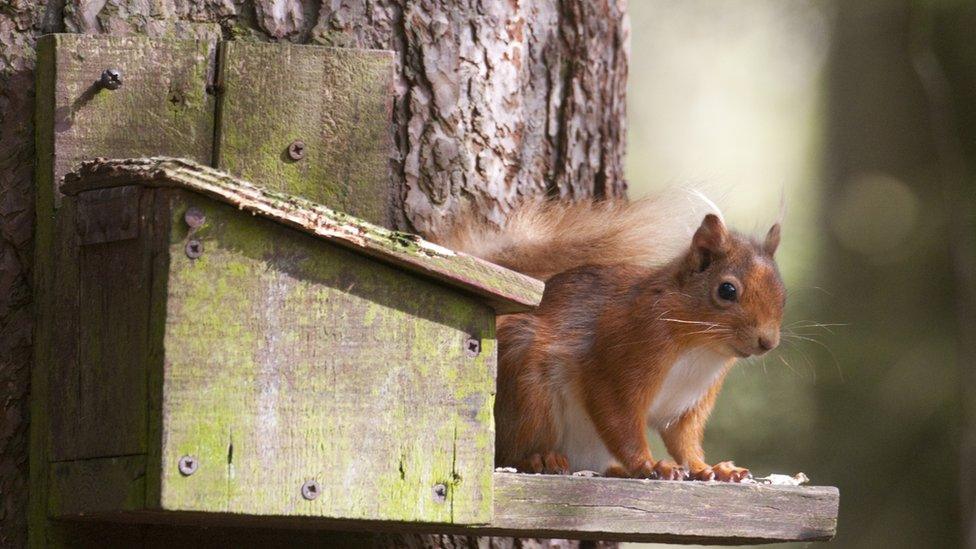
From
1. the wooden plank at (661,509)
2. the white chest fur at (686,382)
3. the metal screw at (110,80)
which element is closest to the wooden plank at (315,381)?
the wooden plank at (661,509)

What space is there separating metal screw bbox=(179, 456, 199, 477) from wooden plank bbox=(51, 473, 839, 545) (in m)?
0.19

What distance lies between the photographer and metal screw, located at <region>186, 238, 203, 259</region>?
193 cm

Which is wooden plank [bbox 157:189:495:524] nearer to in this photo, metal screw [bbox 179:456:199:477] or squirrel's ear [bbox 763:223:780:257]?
metal screw [bbox 179:456:199:477]

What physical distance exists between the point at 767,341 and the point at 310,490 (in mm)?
1225

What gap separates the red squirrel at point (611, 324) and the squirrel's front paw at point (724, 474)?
0.04m

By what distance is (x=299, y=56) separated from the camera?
8.71 feet

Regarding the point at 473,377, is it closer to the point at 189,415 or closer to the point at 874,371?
the point at 189,415

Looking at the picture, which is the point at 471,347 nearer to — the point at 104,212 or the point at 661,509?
the point at 661,509

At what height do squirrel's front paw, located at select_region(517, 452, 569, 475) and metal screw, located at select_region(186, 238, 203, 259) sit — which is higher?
metal screw, located at select_region(186, 238, 203, 259)

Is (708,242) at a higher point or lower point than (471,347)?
higher

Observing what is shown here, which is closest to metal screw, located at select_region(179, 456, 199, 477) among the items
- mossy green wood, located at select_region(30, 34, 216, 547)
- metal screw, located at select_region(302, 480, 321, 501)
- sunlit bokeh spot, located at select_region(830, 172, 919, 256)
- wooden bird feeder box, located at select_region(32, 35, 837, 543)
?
wooden bird feeder box, located at select_region(32, 35, 837, 543)

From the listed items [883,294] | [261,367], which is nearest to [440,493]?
[261,367]

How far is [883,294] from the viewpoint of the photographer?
6.37m

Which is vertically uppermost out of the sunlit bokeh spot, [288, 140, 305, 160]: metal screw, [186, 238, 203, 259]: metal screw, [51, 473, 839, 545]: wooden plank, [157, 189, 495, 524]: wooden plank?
the sunlit bokeh spot
